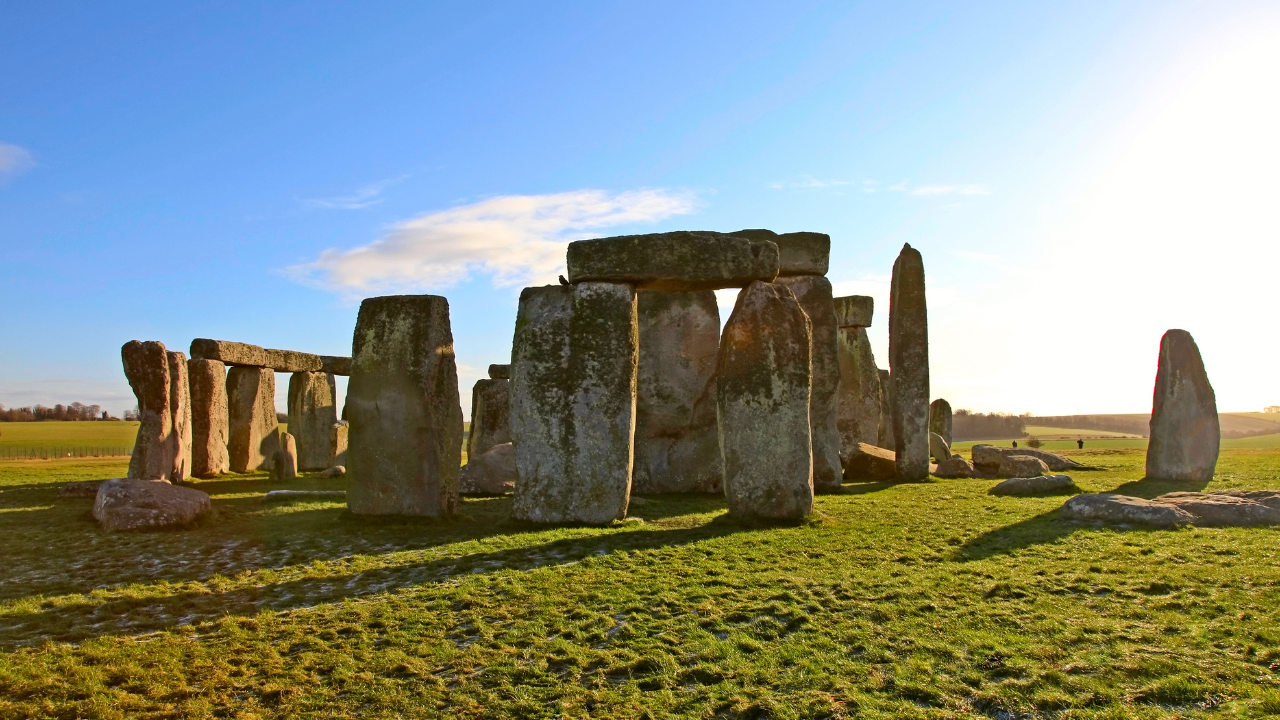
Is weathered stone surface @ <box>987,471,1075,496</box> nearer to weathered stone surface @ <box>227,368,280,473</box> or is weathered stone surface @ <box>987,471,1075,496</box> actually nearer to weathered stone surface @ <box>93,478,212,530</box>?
weathered stone surface @ <box>93,478,212,530</box>

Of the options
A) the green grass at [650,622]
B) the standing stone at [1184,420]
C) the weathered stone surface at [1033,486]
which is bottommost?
the green grass at [650,622]

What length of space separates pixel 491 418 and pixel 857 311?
9626 millimetres

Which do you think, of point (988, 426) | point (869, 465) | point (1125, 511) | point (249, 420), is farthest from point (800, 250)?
point (988, 426)

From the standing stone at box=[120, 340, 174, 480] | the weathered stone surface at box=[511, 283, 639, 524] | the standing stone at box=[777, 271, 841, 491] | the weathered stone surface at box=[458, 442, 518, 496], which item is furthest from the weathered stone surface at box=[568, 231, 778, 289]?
the standing stone at box=[120, 340, 174, 480]

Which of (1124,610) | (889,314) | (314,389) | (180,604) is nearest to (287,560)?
(180,604)

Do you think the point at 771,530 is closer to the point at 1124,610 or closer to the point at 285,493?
the point at 1124,610

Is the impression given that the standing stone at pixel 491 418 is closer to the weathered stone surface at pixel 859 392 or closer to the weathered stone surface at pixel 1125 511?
the weathered stone surface at pixel 859 392

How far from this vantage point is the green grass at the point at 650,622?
450cm

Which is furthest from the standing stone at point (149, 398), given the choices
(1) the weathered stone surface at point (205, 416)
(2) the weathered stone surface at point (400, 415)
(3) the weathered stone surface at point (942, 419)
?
(3) the weathered stone surface at point (942, 419)

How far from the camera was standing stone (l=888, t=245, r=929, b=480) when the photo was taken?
645 inches

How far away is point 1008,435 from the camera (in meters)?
49.2

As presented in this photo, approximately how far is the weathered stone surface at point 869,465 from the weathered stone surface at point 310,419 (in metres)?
13.9

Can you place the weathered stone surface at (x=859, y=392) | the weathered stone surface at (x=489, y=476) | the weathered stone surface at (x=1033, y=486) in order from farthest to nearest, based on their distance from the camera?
the weathered stone surface at (x=859, y=392)
the weathered stone surface at (x=489, y=476)
the weathered stone surface at (x=1033, y=486)

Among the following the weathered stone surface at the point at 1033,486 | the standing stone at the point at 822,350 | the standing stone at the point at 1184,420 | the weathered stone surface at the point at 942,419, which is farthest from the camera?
the weathered stone surface at the point at 942,419
